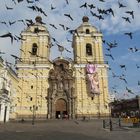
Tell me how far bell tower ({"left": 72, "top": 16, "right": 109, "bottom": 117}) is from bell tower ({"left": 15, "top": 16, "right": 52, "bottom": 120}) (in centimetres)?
723

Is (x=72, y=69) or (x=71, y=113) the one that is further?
(x=72, y=69)

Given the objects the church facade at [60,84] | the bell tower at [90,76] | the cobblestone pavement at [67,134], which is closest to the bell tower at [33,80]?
the church facade at [60,84]

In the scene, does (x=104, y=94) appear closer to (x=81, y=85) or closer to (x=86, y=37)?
(x=81, y=85)

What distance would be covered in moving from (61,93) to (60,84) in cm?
213

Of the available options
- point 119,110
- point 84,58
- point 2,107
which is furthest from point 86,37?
point 119,110

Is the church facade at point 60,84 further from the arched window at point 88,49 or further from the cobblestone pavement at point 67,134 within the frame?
the cobblestone pavement at point 67,134

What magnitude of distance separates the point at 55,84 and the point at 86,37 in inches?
550

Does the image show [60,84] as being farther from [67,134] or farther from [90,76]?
[67,134]

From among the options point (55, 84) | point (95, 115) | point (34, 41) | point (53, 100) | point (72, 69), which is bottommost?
point (95, 115)

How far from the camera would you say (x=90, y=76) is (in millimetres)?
55000

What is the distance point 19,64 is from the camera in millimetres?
55312

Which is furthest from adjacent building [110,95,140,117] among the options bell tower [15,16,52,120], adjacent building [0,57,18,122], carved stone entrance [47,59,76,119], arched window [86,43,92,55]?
adjacent building [0,57,18,122]

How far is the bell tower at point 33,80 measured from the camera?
5322 cm

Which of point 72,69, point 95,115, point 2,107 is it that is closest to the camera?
point 2,107
